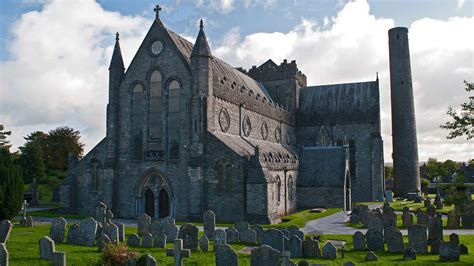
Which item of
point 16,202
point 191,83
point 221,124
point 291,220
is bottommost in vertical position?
point 291,220

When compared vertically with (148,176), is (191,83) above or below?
above

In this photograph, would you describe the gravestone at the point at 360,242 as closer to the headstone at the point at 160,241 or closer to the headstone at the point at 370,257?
the headstone at the point at 370,257

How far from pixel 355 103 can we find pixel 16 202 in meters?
36.2

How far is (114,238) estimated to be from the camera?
704 inches

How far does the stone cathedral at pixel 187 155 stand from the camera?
28.3 metres

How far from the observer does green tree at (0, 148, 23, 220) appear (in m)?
21.6

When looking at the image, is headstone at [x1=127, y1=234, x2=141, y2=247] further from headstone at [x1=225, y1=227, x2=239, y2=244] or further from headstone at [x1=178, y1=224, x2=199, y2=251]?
headstone at [x1=225, y1=227, x2=239, y2=244]

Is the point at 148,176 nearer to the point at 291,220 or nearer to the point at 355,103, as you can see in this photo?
the point at 291,220

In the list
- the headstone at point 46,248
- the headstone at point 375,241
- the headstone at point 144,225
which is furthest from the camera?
the headstone at point 144,225

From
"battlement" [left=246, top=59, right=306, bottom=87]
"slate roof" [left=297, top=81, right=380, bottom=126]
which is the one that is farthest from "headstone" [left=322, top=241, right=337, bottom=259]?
"battlement" [left=246, top=59, right=306, bottom=87]

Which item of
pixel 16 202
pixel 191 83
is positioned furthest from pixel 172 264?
pixel 191 83

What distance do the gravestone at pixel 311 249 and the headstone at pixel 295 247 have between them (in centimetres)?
15

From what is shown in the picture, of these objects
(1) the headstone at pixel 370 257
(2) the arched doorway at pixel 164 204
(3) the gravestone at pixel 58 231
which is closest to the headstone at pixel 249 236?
(1) the headstone at pixel 370 257

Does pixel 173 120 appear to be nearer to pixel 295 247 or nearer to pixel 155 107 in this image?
pixel 155 107
